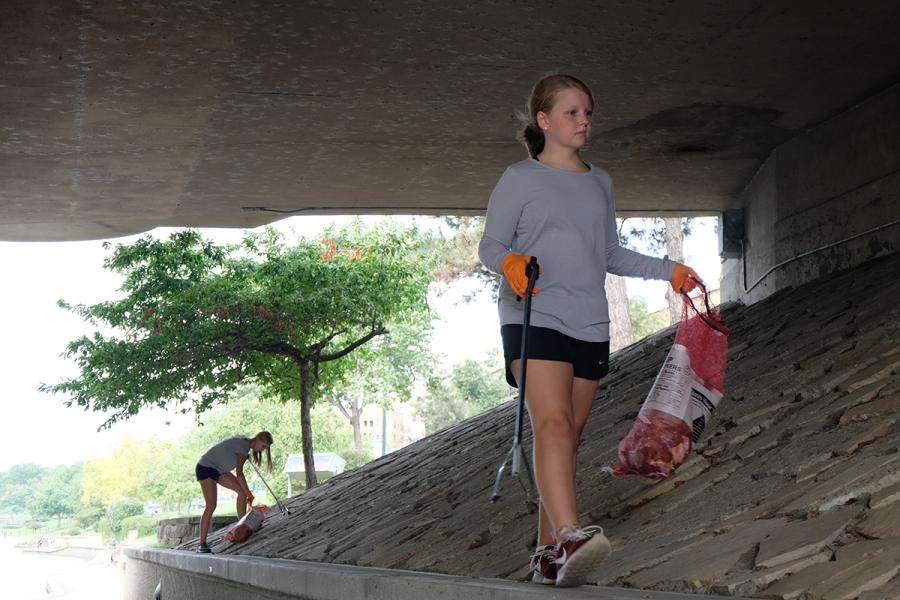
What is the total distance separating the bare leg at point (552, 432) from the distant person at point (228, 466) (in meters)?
8.68

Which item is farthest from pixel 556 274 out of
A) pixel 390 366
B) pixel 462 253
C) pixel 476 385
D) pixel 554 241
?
pixel 476 385

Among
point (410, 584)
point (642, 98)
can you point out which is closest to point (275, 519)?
point (642, 98)

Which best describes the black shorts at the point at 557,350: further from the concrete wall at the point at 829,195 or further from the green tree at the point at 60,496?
the green tree at the point at 60,496

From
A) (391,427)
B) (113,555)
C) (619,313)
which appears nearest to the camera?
(619,313)

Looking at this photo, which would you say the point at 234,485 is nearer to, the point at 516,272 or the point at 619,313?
the point at 516,272

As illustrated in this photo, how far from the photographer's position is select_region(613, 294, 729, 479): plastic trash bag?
4559 mm

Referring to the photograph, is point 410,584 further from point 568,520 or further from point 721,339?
point 721,339

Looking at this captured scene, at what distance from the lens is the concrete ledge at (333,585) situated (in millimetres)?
3488

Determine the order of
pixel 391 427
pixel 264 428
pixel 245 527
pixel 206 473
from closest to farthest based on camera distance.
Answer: pixel 245 527 → pixel 206 473 → pixel 264 428 → pixel 391 427

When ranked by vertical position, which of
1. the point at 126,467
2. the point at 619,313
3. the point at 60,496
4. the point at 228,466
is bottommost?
the point at 60,496

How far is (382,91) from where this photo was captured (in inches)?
322

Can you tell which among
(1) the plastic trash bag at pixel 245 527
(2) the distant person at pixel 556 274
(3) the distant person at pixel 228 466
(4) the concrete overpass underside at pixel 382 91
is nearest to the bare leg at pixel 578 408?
(2) the distant person at pixel 556 274

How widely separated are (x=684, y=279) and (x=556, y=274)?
21.4 inches

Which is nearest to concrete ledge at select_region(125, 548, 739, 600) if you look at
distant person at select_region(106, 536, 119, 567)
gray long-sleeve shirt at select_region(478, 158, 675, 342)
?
gray long-sleeve shirt at select_region(478, 158, 675, 342)
